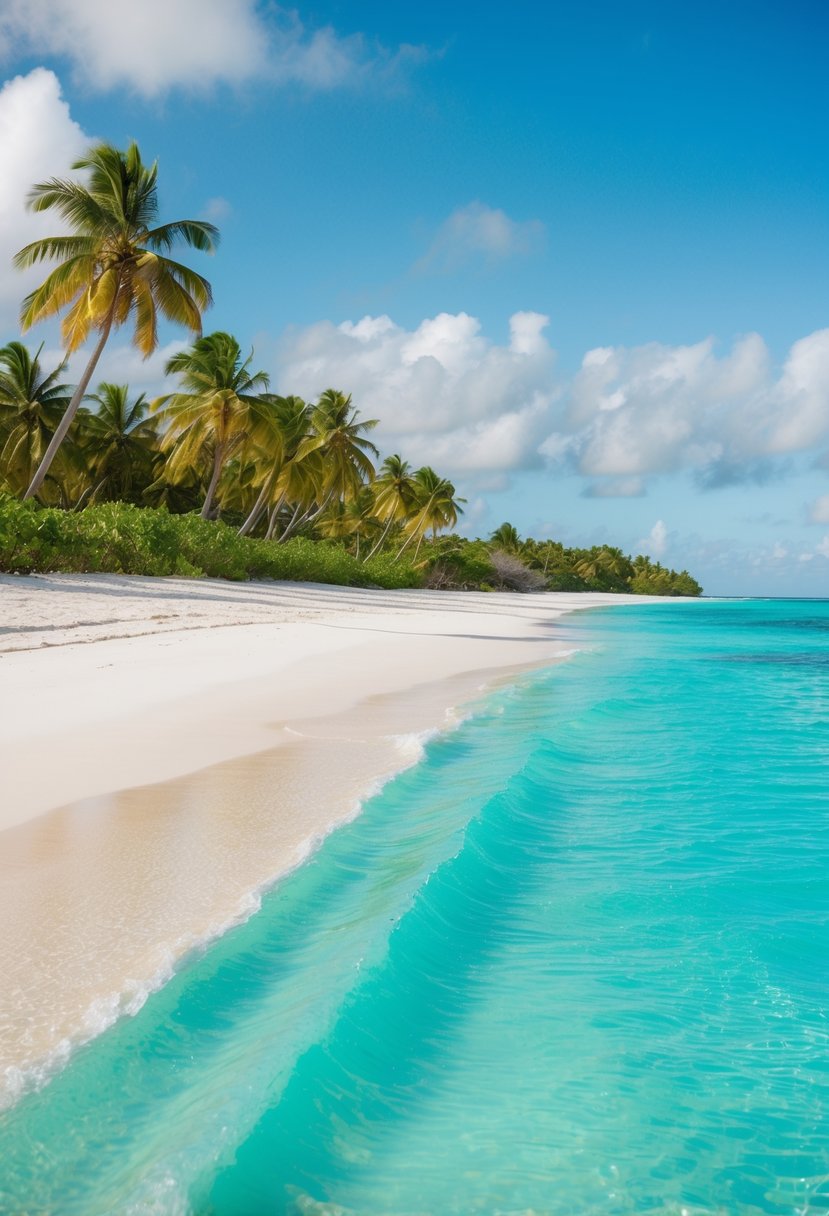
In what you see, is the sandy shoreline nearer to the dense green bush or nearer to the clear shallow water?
the clear shallow water

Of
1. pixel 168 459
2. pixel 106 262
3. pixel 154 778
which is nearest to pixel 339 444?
pixel 168 459

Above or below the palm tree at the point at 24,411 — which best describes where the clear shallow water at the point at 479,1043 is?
below

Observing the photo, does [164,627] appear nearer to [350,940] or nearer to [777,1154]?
[350,940]

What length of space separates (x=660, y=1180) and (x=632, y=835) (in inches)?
122

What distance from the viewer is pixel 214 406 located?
3219 cm

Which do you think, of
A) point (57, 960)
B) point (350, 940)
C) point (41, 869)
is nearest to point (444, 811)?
point (350, 940)

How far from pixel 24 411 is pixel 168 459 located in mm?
6210

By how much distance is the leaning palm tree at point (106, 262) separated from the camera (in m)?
23.4

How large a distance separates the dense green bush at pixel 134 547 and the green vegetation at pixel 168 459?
0.16 feet

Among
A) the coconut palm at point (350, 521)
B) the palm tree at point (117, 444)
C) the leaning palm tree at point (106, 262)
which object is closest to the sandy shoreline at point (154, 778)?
the leaning palm tree at point (106, 262)

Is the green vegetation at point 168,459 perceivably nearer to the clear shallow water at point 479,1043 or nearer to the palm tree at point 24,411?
the palm tree at point 24,411

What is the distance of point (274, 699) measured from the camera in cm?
871

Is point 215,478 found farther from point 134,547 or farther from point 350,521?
point 350,521

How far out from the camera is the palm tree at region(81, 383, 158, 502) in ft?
130
